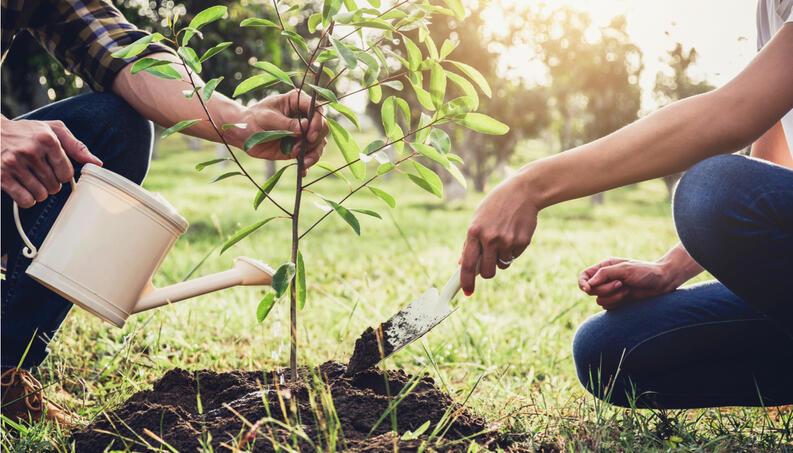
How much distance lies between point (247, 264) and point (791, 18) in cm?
138

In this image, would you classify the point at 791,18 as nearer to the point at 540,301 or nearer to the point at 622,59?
the point at 540,301

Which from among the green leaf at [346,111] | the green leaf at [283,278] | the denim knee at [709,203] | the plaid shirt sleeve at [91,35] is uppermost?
the denim knee at [709,203]

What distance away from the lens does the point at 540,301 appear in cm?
336

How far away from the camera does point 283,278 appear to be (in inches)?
54.2

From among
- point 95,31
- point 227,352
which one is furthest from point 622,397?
point 95,31

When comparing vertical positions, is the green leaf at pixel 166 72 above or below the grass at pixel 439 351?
above

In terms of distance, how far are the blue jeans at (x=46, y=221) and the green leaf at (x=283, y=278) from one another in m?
0.90

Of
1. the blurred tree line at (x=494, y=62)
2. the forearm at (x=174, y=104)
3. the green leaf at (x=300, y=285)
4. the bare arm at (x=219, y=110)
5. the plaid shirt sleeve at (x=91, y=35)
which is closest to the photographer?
the green leaf at (x=300, y=285)

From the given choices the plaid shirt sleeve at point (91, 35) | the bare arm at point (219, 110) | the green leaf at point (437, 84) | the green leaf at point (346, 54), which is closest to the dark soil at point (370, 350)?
the bare arm at point (219, 110)

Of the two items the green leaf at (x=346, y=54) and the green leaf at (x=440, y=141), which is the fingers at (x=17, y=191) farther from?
the green leaf at (x=440, y=141)

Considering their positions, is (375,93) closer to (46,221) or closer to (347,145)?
(347,145)

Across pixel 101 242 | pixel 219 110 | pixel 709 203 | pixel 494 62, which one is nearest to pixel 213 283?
pixel 101 242

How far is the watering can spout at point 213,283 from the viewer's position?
1.51 meters

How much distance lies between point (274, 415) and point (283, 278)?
1.08 ft
